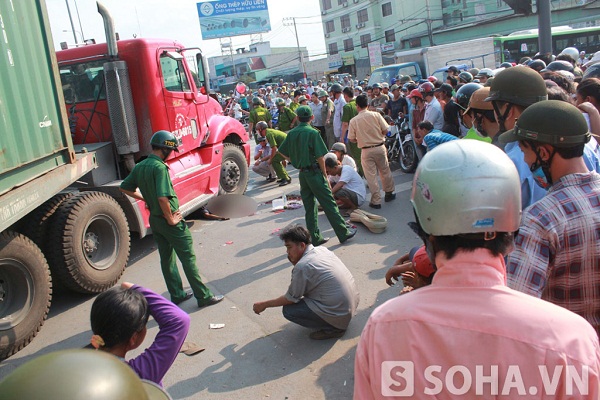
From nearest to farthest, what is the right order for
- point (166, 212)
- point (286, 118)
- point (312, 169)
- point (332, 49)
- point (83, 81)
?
1. point (166, 212)
2. point (312, 169)
3. point (83, 81)
4. point (286, 118)
5. point (332, 49)

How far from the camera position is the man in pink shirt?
3.54 ft

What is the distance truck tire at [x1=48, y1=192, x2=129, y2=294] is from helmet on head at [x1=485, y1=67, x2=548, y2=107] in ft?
14.3

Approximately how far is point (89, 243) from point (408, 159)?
20.1ft

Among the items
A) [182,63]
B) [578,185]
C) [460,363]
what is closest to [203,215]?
[182,63]

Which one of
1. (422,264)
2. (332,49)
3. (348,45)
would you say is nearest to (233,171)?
(422,264)

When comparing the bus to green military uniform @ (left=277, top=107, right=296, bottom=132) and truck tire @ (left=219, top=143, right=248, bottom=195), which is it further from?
truck tire @ (left=219, top=143, right=248, bottom=195)

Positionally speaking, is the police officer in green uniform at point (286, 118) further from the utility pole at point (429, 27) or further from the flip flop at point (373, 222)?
the utility pole at point (429, 27)

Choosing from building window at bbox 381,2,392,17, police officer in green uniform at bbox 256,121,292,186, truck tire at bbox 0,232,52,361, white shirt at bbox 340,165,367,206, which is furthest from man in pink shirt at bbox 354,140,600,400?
building window at bbox 381,2,392,17

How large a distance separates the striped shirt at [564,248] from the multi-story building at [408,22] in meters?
33.7

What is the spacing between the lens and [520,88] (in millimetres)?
2570

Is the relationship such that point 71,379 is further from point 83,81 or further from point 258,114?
point 258,114

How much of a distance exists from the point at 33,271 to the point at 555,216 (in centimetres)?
444

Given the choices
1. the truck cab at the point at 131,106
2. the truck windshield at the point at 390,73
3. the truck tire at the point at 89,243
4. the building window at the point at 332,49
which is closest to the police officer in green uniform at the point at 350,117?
the truck cab at the point at 131,106

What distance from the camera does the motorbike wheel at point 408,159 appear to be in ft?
31.0
